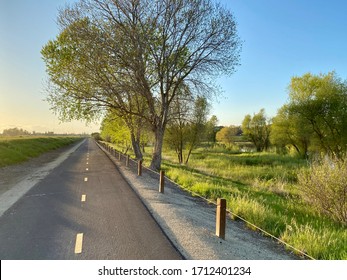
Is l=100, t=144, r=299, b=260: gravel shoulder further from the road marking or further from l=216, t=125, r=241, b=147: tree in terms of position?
l=216, t=125, r=241, b=147: tree

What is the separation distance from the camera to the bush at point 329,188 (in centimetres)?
876

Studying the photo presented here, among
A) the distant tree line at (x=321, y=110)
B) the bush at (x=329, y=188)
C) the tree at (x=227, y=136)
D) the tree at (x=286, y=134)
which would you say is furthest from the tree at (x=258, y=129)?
the bush at (x=329, y=188)

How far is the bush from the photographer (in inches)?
345

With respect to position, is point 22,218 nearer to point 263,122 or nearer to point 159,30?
point 159,30

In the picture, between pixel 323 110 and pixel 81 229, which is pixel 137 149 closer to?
pixel 81 229

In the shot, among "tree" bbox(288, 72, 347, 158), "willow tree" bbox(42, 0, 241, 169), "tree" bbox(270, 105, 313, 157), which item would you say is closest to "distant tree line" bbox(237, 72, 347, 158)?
"tree" bbox(288, 72, 347, 158)

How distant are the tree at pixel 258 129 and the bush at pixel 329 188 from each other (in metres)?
61.6

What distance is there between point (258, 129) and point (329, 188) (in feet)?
210

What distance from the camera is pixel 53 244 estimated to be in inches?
225

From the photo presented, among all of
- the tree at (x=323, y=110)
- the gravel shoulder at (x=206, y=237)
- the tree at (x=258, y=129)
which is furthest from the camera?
the tree at (x=258, y=129)

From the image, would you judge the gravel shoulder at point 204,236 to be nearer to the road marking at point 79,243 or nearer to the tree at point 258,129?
the road marking at point 79,243

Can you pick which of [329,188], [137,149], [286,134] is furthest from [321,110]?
[329,188]

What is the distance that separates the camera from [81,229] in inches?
262

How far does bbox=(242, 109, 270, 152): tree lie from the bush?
2427 inches
